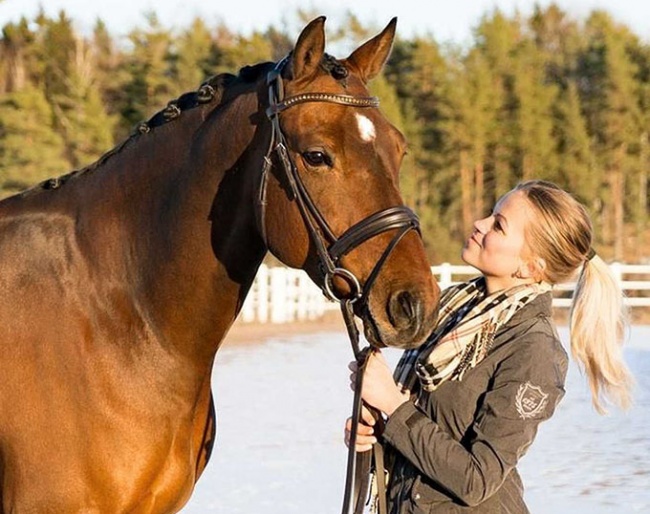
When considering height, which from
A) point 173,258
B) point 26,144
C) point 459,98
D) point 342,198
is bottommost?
point 173,258

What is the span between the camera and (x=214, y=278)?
3.06m

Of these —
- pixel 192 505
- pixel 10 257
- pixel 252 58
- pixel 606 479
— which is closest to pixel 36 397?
pixel 10 257

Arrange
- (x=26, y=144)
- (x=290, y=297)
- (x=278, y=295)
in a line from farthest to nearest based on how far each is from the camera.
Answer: (x=26, y=144) → (x=290, y=297) → (x=278, y=295)

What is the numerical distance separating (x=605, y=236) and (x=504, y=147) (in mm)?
4527

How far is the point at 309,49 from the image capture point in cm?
283

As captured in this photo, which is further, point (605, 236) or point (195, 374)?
point (605, 236)

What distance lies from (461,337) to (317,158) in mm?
579

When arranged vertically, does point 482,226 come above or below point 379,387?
above

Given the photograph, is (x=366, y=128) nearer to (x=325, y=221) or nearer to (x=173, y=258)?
(x=325, y=221)

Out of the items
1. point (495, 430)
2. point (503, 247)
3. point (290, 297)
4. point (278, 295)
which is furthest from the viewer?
point (290, 297)

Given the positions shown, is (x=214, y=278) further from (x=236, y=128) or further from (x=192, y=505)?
(x=192, y=505)

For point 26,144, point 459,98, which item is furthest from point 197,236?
point 459,98

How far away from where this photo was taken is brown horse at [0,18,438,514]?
2.71 metres

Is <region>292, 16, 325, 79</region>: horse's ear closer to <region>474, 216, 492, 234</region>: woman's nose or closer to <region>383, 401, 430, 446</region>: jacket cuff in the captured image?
<region>474, 216, 492, 234</region>: woman's nose
